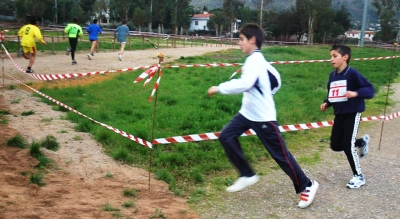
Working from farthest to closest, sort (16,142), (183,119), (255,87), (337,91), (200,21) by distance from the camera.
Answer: (200,21)
(183,119)
(16,142)
(337,91)
(255,87)

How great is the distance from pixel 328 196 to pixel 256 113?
1.47 meters

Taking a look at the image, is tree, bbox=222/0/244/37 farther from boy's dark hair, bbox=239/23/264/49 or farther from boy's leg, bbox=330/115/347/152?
boy's dark hair, bbox=239/23/264/49

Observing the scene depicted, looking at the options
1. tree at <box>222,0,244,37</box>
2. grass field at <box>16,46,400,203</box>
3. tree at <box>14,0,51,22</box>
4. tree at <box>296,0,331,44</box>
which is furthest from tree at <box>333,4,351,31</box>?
grass field at <box>16,46,400,203</box>

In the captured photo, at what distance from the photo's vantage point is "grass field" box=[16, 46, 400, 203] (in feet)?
18.0

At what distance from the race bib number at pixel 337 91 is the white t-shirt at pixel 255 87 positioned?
121cm

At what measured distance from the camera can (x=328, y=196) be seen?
4844 millimetres

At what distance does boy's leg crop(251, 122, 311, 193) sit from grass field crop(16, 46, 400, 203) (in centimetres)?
91

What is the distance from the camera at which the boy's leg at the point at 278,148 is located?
4.23 metres

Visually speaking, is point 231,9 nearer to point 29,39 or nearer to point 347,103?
point 29,39

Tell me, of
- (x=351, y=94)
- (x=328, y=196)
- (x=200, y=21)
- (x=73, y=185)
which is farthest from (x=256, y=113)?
(x=200, y=21)

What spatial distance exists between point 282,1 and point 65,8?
14439cm

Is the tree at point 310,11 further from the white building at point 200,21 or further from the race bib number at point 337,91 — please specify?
the race bib number at point 337,91

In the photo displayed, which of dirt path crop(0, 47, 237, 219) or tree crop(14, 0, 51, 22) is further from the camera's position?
tree crop(14, 0, 51, 22)

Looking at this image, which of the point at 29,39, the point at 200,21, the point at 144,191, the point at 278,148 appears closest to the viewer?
the point at 278,148
